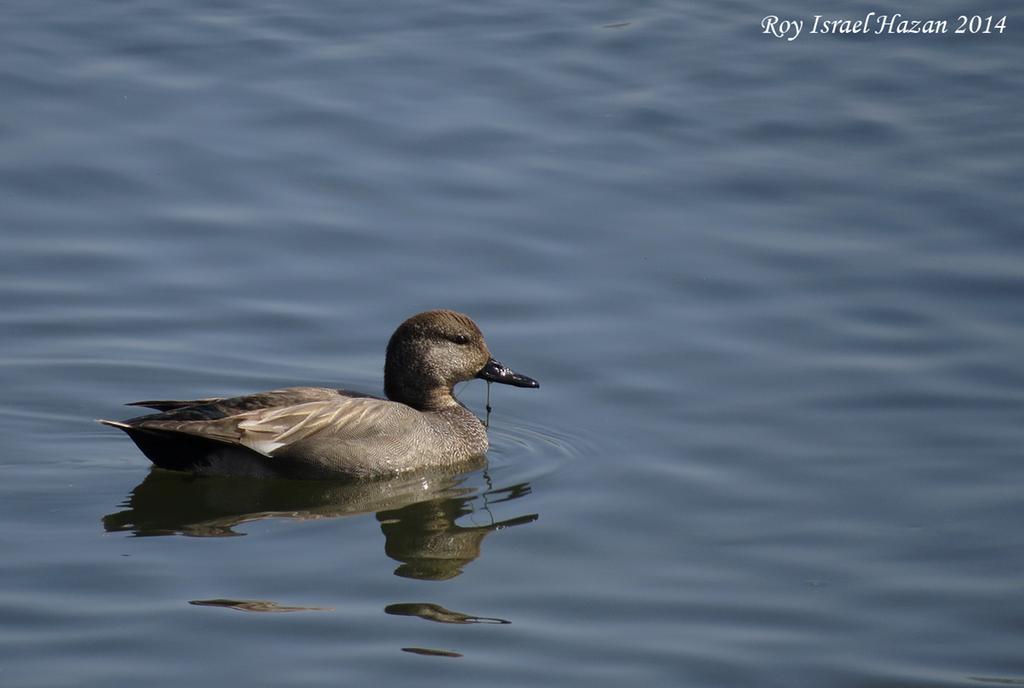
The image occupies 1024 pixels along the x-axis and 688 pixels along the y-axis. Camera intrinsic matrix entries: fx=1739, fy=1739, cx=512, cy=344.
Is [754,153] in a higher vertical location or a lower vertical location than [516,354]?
higher

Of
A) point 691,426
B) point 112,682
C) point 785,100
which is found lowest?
point 112,682

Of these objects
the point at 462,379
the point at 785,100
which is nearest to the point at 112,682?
the point at 462,379

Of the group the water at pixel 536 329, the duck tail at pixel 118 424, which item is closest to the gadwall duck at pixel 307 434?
the duck tail at pixel 118 424

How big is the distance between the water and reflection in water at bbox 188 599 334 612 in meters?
0.04

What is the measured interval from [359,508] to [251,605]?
5.61ft

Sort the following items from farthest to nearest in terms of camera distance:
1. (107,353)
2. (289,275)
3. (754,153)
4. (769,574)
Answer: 1. (754,153)
2. (289,275)
3. (107,353)
4. (769,574)

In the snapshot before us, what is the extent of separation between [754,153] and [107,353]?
570 cm

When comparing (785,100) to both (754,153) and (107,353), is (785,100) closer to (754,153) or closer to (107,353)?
(754,153)

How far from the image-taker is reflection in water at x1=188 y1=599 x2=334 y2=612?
723 centimetres

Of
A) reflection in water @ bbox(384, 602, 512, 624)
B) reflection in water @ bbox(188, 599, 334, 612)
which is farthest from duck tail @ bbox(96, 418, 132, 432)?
reflection in water @ bbox(384, 602, 512, 624)

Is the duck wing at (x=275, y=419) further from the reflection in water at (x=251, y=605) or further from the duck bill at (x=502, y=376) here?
the reflection in water at (x=251, y=605)

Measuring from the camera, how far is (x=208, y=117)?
1420cm

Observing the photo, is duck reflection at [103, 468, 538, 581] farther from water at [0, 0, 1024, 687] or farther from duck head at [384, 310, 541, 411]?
duck head at [384, 310, 541, 411]

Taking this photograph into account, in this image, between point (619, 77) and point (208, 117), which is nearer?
point (208, 117)
